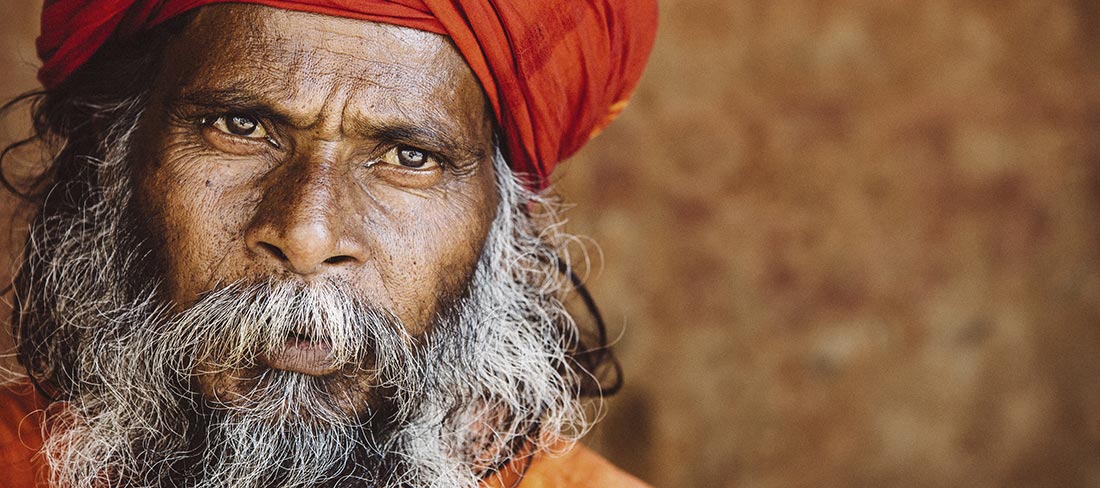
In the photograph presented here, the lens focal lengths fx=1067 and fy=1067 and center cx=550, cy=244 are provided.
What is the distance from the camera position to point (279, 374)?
5.74 feet

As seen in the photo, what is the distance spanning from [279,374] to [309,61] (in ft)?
1.69

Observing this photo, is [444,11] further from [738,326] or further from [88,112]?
[738,326]

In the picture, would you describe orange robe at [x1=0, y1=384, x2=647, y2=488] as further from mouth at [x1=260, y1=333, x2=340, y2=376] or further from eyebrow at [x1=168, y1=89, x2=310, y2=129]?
eyebrow at [x1=168, y1=89, x2=310, y2=129]

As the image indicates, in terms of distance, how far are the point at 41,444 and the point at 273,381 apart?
22.1 inches

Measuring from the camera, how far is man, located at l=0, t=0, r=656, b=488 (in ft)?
5.68

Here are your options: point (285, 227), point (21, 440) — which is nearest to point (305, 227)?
point (285, 227)

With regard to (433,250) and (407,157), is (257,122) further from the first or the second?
(433,250)

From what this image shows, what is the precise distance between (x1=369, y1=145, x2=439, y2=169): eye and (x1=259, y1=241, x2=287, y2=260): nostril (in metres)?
0.24

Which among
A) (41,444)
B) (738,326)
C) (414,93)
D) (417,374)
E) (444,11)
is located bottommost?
(738,326)

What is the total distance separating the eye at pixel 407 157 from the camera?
72.2 inches

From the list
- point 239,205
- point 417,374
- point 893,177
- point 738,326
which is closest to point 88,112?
point 239,205

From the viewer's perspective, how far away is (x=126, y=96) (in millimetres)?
1952

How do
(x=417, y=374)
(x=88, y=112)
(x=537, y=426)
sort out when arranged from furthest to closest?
(x=537, y=426) < (x=88, y=112) < (x=417, y=374)

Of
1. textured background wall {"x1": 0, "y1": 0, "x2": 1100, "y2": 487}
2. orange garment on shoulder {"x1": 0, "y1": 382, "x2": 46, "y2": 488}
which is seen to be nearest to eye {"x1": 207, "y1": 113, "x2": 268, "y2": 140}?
orange garment on shoulder {"x1": 0, "y1": 382, "x2": 46, "y2": 488}
